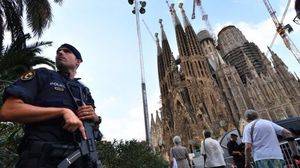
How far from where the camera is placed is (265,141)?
5340mm

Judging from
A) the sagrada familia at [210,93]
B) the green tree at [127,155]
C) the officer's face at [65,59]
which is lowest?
the officer's face at [65,59]

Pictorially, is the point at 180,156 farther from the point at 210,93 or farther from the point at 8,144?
the point at 210,93

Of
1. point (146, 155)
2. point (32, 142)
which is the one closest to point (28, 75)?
point (32, 142)

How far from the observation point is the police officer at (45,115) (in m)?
1.73

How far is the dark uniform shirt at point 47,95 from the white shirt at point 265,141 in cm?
402

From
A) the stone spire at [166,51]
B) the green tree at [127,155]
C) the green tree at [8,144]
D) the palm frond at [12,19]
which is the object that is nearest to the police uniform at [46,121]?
the green tree at [8,144]

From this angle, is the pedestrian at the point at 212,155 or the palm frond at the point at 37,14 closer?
the pedestrian at the point at 212,155

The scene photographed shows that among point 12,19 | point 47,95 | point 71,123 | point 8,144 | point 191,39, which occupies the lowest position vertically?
point 71,123

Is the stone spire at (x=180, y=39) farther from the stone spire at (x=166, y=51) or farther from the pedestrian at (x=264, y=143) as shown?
the pedestrian at (x=264, y=143)

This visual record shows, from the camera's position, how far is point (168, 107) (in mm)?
61000

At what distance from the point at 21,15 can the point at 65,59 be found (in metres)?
9.77

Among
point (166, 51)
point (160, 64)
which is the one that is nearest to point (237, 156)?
point (166, 51)

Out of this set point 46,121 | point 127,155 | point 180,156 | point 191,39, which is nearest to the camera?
point 46,121

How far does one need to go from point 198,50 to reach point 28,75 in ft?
192
